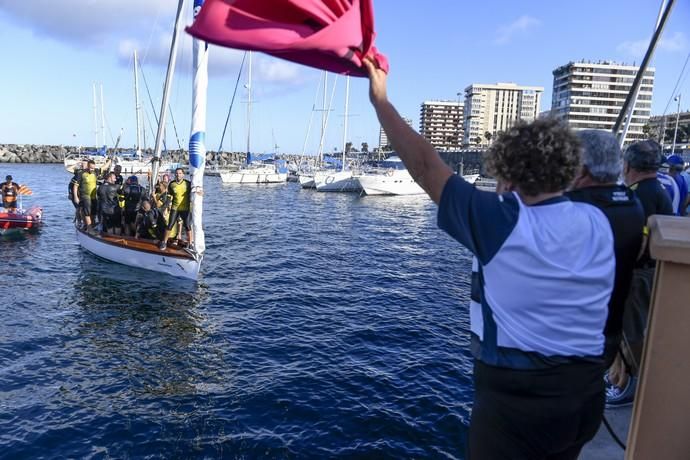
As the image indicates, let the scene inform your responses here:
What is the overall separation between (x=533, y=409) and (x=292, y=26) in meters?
1.91

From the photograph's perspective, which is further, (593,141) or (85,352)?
(85,352)

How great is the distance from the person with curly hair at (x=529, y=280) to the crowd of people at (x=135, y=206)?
532 inches

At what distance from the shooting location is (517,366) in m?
1.93

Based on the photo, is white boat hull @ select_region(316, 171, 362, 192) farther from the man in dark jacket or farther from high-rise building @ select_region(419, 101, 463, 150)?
high-rise building @ select_region(419, 101, 463, 150)

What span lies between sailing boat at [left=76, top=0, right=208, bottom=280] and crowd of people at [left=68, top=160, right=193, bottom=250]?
1.24ft

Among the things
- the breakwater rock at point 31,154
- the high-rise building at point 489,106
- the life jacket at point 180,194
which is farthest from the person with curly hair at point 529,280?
the high-rise building at point 489,106

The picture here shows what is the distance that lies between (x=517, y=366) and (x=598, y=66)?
159638mm

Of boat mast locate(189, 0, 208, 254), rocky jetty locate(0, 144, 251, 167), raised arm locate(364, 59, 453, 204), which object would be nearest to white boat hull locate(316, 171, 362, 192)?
boat mast locate(189, 0, 208, 254)

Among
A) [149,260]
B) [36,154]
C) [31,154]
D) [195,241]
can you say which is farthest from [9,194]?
[36,154]

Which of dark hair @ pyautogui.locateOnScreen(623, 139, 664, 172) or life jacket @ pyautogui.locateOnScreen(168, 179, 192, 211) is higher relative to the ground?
dark hair @ pyautogui.locateOnScreen(623, 139, 664, 172)

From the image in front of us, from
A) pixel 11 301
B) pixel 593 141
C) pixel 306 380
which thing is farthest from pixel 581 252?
pixel 11 301

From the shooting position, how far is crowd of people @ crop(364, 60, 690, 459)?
1812 millimetres

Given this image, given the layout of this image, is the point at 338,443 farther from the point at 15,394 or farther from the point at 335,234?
the point at 335,234

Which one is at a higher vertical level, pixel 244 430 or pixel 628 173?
pixel 628 173
